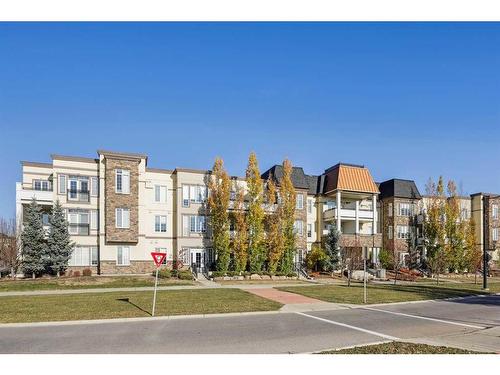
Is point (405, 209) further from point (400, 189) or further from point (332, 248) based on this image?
point (332, 248)

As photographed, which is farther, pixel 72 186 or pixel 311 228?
pixel 311 228

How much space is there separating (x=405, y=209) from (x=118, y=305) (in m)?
37.6

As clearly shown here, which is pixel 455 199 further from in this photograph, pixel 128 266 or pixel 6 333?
pixel 6 333

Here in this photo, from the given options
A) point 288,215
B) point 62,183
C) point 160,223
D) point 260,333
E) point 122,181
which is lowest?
point 260,333

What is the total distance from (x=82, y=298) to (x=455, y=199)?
140 feet

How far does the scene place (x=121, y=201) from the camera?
30.5m

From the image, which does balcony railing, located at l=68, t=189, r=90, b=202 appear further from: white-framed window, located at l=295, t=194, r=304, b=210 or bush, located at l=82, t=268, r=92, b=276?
white-framed window, located at l=295, t=194, r=304, b=210

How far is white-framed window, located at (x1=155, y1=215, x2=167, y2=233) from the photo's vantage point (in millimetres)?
33312

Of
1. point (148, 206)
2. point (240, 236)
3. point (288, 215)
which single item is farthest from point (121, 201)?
point (288, 215)

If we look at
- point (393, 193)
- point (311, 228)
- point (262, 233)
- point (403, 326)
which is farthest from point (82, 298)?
point (393, 193)

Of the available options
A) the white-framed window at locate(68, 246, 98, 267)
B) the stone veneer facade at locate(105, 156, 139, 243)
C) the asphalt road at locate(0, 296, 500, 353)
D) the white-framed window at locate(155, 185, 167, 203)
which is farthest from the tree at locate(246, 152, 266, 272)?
the asphalt road at locate(0, 296, 500, 353)

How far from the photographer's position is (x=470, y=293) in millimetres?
23078

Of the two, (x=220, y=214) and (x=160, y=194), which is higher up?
(x=160, y=194)

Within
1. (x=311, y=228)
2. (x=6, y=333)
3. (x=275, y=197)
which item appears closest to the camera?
(x=6, y=333)
